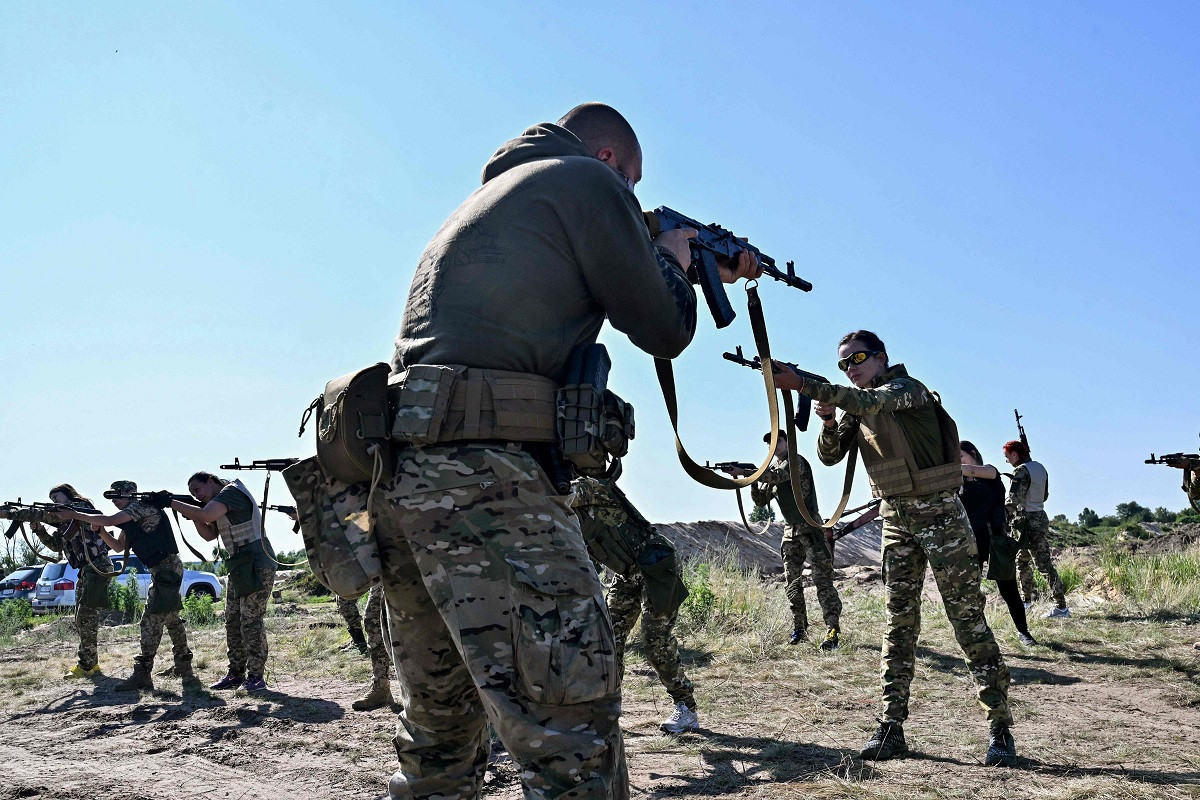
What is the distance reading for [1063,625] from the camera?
10344mm

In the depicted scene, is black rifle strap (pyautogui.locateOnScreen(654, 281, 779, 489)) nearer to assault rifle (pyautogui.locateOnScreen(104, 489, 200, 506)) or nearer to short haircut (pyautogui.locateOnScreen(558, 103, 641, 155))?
short haircut (pyautogui.locateOnScreen(558, 103, 641, 155))

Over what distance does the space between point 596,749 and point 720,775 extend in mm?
3064

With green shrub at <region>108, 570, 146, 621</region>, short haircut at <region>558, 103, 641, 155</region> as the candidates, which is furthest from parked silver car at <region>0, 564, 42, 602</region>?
short haircut at <region>558, 103, 641, 155</region>

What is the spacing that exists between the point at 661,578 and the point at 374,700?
294 cm

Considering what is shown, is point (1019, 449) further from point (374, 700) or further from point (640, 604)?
point (374, 700)

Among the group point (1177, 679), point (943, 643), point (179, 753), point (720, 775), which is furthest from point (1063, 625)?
point (179, 753)

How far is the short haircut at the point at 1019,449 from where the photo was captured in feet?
38.3

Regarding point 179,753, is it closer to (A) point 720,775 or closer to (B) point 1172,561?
(A) point 720,775

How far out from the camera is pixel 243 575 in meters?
9.10

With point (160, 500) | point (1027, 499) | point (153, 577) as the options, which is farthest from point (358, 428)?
point (1027, 499)

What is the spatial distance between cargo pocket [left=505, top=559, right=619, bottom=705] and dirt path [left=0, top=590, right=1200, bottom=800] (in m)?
2.66

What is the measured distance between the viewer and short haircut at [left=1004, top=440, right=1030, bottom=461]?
1168cm

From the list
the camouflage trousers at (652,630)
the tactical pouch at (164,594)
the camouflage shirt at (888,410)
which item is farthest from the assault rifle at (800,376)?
Answer: the tactical pouch at (164,594)

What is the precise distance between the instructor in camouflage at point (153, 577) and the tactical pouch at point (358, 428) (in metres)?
7.66
